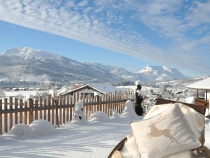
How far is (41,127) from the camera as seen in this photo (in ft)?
29.4

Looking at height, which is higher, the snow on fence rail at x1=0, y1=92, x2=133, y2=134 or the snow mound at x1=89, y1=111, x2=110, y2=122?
the snow on fence rail at x1=0, y1=92, x2=133, y2=134

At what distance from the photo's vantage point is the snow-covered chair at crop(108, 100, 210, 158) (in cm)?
287

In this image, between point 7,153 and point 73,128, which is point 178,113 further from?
point 73,128

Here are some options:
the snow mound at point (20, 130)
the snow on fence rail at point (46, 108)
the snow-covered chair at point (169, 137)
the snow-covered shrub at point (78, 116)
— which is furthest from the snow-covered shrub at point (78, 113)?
the snow-covered chair at point (169, 137)

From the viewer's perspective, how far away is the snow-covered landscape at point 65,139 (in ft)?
22.2

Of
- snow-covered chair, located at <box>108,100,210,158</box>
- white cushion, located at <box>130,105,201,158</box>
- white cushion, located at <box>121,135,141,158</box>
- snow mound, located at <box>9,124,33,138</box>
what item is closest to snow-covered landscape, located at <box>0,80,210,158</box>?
snow mound, located at <box>9,124,33,138</box>

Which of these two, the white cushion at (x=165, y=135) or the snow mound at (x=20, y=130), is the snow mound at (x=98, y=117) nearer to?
the snow mound at (x=20, y=130)

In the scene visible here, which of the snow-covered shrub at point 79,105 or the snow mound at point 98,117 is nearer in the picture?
the snow-covered shrub at point 79,105

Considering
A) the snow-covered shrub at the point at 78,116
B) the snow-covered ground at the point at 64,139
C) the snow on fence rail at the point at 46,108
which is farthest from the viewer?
the snow-covered shrub at the point at 78,116

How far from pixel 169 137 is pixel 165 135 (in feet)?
0.16

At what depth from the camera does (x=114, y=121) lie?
12.1 metres

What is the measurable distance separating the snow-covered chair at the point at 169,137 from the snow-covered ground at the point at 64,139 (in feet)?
11.1

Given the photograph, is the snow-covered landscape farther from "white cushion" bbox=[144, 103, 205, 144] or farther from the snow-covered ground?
"white cushion" bbox=[144, 103, 205, 144]

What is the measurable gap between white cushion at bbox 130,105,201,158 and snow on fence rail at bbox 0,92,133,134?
6.52 metres
